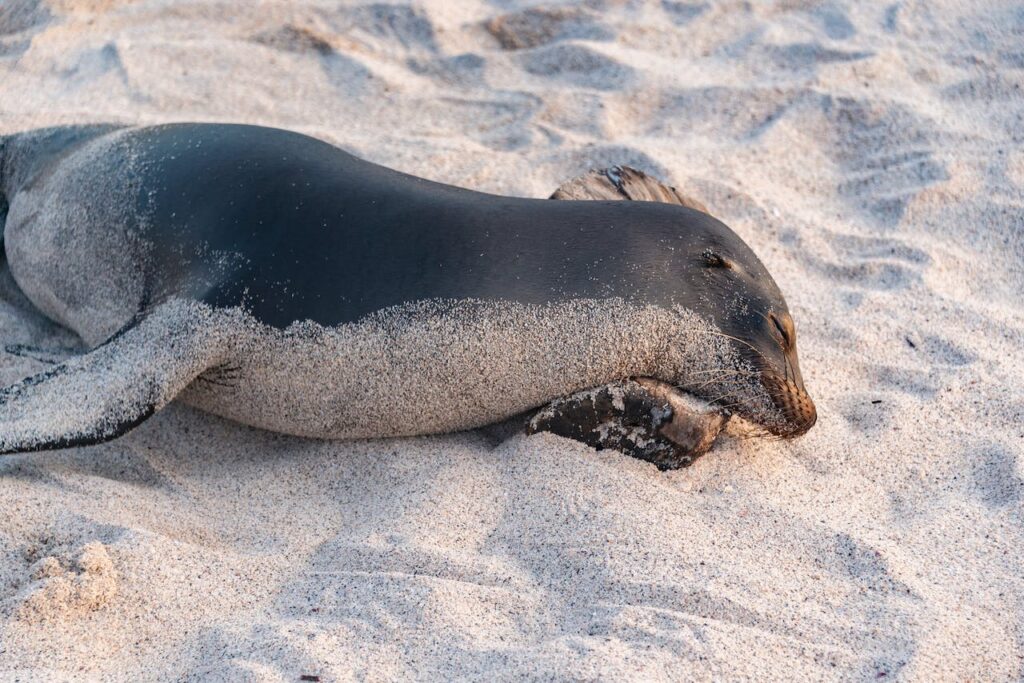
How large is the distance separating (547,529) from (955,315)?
5.69 feet

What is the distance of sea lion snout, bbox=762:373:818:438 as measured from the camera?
2918 millimetres

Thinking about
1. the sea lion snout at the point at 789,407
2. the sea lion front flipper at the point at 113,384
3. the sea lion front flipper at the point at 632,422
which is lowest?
the sea lion snout at the point at 789,407

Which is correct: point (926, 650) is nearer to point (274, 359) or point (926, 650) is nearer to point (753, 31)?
point (274, 359)

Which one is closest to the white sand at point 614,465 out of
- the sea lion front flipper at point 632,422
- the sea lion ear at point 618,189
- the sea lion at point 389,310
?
the sea lion front flipper at point 632,422

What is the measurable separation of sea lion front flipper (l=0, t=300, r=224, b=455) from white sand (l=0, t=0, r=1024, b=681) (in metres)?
0.13

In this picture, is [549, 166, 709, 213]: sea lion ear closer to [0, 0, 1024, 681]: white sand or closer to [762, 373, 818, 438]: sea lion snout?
[0, 0, 1024, 681]: white sand

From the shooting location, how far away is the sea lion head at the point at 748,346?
2916 millimetres

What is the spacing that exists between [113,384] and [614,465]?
4.09 ft

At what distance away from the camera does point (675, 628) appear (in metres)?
2.25

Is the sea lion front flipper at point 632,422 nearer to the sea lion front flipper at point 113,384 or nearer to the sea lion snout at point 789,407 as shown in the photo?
the sea lion snout at point 789,407

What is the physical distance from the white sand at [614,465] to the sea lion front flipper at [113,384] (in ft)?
0.42

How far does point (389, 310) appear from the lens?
111 inches

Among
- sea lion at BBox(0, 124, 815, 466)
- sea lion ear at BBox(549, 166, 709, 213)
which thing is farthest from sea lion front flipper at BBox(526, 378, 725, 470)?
sea lion ear at BBox(549, 166, 709, 213)

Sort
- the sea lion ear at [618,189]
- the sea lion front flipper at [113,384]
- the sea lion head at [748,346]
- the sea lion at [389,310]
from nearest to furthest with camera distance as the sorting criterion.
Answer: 1. the sea lion front flipper at [113,384]
2. the sea lion at [389,310]
3. the sea lion head at [748,346]
4. the sea lion ear at [618,189]
